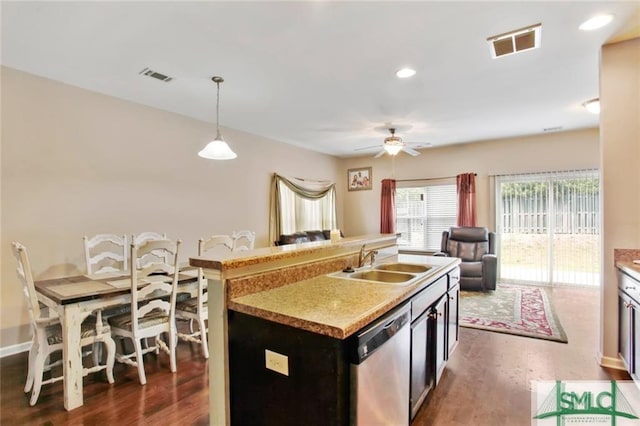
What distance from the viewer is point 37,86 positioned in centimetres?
318

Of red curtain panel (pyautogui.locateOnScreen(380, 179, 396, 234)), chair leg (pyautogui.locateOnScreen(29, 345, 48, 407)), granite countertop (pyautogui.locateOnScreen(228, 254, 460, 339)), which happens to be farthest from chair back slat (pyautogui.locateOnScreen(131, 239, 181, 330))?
red curtain panel (pyautogui.locateOnScreen(380, 179, 396, 234))

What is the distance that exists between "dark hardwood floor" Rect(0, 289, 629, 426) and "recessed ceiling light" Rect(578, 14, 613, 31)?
266cm

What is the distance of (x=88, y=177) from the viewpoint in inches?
139

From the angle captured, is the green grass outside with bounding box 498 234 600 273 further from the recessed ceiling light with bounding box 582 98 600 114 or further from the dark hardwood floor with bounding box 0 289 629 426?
the dark hardwood floor with bounding box 0 289 629 426

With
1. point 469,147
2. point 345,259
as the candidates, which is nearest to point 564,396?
point 345,259

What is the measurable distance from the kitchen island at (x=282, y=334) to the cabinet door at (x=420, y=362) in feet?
0.72

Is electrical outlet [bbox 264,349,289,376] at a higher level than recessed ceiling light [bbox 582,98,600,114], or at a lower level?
lower

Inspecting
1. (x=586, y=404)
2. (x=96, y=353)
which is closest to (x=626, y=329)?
(x=586, y=404)

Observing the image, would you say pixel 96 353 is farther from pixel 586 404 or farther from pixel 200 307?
pixel 586 404

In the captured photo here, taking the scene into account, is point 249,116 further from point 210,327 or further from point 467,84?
Result: point 210,327

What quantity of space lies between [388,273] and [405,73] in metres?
1.97

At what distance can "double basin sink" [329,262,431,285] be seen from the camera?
224cm

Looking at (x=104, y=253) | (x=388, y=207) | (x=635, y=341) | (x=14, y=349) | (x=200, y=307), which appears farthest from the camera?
(x=388, y=207)

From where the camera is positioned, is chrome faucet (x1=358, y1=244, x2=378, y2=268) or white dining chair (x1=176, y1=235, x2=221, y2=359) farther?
white dining chair (x1=176, y1=235, x2=221, y2=359)
